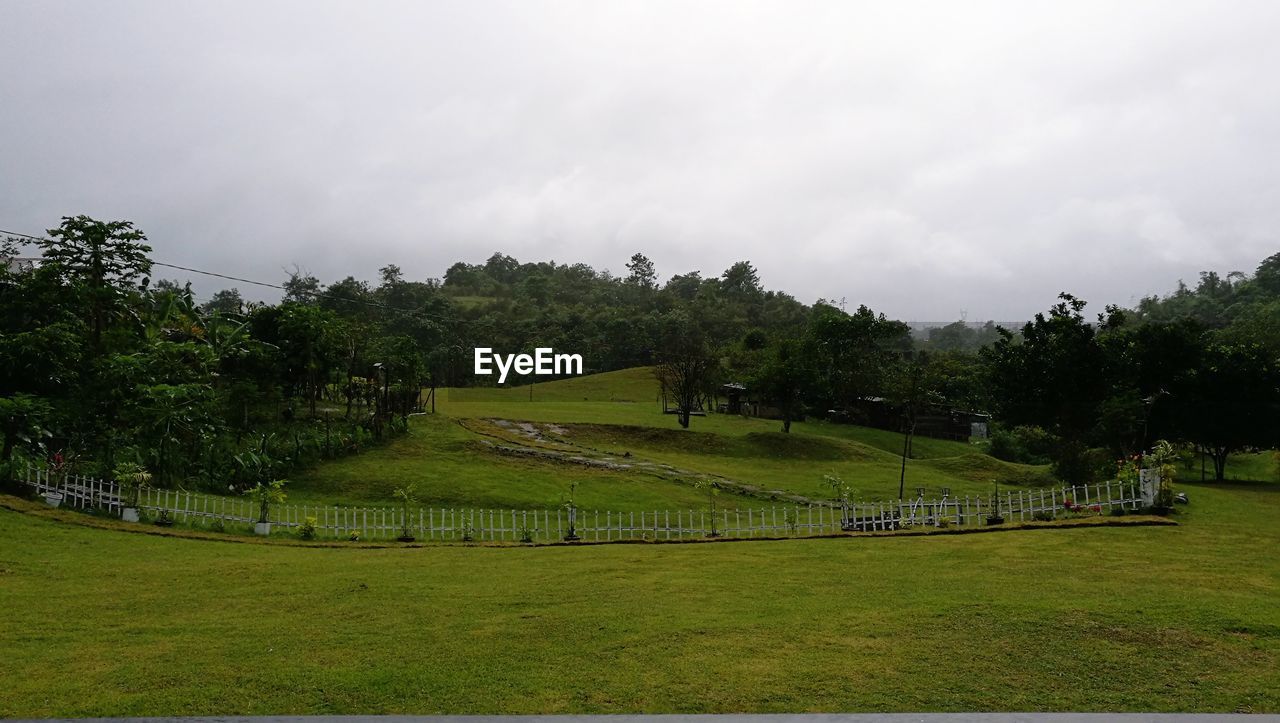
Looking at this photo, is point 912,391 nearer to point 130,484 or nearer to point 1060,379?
point 1060,379

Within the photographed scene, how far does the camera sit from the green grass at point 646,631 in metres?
6.89

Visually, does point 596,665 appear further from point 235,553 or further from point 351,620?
point 235,553

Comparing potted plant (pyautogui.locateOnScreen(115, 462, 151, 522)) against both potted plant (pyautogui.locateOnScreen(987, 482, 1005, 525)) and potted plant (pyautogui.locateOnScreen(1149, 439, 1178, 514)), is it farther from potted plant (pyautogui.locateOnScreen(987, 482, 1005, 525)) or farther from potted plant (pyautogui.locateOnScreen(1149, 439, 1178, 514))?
potted plant (pyautogui.locateOnScreen(1149, 439, 1178, 514))

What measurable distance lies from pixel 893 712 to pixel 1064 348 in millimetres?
26435

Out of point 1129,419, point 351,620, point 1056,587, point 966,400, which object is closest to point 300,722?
point 351,620

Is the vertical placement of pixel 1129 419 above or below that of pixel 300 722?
above

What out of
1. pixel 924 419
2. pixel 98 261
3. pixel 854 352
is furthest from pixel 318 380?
pixel 924 419

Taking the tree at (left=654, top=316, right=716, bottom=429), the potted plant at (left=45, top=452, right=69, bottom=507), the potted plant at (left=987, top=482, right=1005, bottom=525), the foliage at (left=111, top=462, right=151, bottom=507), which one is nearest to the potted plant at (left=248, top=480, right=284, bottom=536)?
the foliage at (left=111, top=462, right=151, bottom=507)

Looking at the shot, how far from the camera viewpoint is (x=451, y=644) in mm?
8453

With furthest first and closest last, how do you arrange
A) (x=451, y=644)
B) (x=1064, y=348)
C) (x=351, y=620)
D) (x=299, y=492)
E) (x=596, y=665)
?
(x=1064, y=348)
(x=299, y=492)
(x=351, y=620)
(x=451, y=644)
(x=596, y=665)

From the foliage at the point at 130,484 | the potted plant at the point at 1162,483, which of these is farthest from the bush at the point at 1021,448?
the foliage at the point at 130,484

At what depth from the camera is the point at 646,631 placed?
8.94 m

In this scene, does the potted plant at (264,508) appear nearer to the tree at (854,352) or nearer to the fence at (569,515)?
the fence at (569,515)

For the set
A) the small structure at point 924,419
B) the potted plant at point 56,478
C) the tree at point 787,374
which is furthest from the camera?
the small structure at point 924,419
